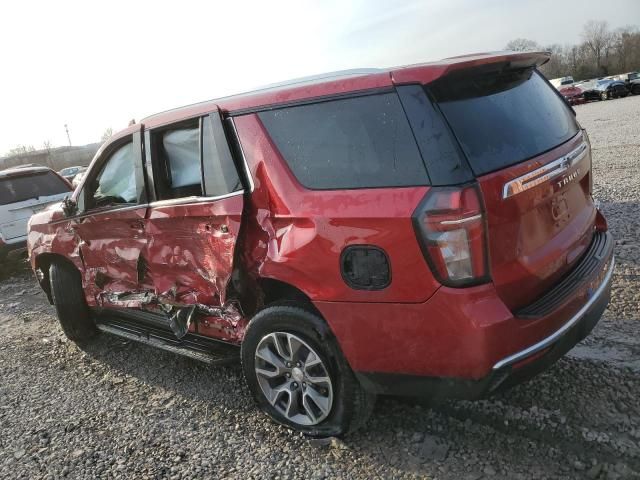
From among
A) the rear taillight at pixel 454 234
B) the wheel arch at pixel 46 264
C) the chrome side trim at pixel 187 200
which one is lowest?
the wheel arch at pixel 46 264

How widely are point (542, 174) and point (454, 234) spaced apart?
610 millimetres

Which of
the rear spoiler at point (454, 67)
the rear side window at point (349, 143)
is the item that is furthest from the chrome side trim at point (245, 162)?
the rear spoiler at point (454, 67)

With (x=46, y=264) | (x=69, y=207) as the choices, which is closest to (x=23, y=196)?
(x=46, y=264)

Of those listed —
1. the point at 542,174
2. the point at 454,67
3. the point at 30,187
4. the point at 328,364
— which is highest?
the point at 454,67

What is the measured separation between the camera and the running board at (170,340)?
3275 millimetres

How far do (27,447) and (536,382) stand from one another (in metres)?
3.16

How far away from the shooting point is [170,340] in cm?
369

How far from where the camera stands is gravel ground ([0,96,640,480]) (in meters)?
2.49

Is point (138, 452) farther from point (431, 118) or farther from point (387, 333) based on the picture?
point (431, 118)

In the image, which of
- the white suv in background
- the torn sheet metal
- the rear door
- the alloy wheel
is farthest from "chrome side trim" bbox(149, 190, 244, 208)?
the white suv in background

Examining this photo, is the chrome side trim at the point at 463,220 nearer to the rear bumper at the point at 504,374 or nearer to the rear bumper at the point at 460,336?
the rear bumper at the point at 460,336

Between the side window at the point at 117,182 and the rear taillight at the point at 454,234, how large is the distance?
2180 millimetres

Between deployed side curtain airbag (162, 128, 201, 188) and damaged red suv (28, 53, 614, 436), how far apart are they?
0.05 ft

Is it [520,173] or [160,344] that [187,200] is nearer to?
[160,344]
